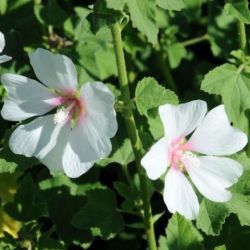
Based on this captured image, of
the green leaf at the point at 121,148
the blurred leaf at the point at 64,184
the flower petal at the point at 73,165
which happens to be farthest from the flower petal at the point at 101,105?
the blurred leaf at the point at 64,184

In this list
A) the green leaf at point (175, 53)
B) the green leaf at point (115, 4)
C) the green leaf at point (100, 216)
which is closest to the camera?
the green leaf at point (115, 4)

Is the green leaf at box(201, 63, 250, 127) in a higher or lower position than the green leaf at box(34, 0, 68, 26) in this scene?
lower

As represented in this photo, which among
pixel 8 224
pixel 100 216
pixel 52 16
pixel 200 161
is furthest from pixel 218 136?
pixel 8 224

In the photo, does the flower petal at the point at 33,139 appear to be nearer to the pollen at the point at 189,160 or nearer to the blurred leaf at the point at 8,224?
the pollen at the point at 189,160

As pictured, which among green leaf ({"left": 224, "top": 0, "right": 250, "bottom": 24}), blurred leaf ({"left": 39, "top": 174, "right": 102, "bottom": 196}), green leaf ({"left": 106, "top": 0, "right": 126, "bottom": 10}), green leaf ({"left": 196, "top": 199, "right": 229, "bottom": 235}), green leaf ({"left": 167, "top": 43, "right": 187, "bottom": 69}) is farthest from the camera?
green leaf ({"left": 167, "top": 43, "right": 187, "bottom": 69})

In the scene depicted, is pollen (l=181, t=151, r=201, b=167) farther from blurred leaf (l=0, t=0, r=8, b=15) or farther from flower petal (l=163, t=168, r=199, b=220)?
blurred leaf (l=0, t=0, r=8, b=15)

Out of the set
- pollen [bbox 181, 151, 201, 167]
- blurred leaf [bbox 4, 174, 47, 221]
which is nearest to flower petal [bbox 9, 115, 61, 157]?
pollen [bbox 181, 151, 201, 167]
